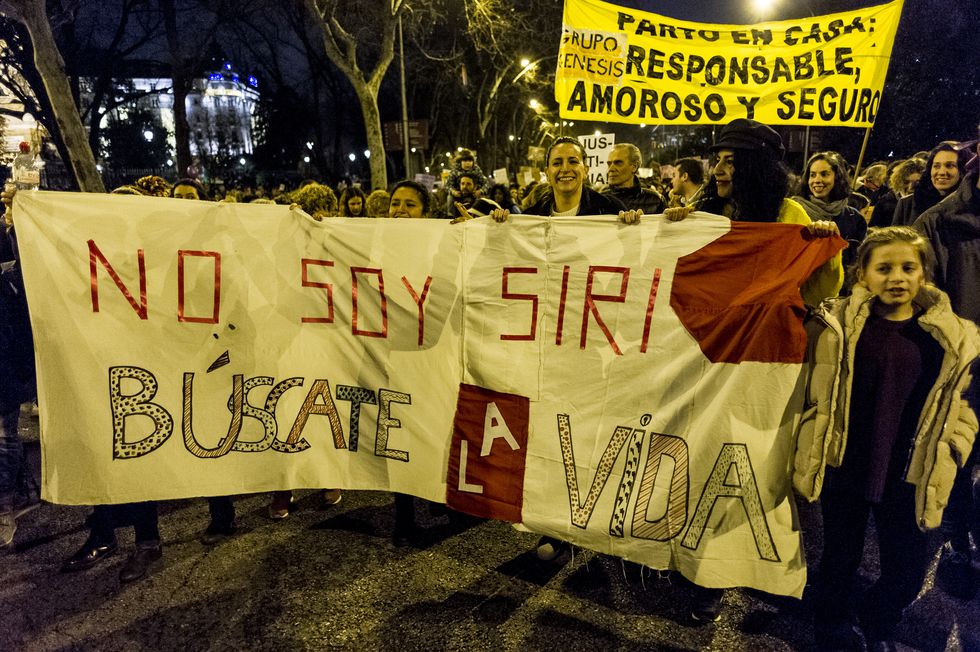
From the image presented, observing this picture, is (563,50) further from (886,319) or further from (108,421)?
(108,421)

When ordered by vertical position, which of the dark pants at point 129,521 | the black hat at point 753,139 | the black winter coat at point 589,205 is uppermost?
the black hat at point 753,139

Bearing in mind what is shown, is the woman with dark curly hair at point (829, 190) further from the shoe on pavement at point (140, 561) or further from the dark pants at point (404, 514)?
the shoe on pavement at point (140, 561)

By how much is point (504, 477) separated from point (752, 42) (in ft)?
12.2

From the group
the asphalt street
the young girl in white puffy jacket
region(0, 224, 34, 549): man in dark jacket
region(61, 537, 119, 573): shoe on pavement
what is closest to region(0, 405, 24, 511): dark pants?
region(0, 224, 34, 549): man in dark jacket

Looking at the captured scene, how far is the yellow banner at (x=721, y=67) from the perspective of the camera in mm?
4207

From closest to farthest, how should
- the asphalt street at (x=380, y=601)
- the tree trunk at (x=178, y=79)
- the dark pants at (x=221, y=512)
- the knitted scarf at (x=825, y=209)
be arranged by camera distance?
1. the asphalt street at (x=380, y=601)
2. the dark pants at (x=221, y=512)
3. the knitted scarf at (x=825, y=209)
4. the tree trunk at (x=178, y=79)

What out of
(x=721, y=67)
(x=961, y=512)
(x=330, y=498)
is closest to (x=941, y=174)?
(x=721, y=67)

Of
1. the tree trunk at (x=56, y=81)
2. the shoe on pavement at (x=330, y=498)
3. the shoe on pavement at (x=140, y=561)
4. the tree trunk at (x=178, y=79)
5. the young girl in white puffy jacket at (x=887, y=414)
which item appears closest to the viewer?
the young girl in white puffy jacket at (x=887, y=414)

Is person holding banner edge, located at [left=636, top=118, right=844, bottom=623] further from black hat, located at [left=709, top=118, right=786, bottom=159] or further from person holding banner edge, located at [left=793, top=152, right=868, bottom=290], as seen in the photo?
person holding banner edge, located at [left=793, top=152, right=868, bottom=290]

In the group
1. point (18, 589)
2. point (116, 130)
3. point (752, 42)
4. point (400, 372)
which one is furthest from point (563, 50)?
point (116, 130)

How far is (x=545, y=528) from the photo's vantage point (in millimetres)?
2838

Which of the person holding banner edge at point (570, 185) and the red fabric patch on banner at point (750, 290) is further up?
the person holding banner edge at point (570, 185)

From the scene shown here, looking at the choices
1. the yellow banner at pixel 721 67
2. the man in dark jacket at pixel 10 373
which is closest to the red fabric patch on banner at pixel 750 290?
the yellow banner at pixel 721 67

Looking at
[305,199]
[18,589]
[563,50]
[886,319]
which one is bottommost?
[18,589]
